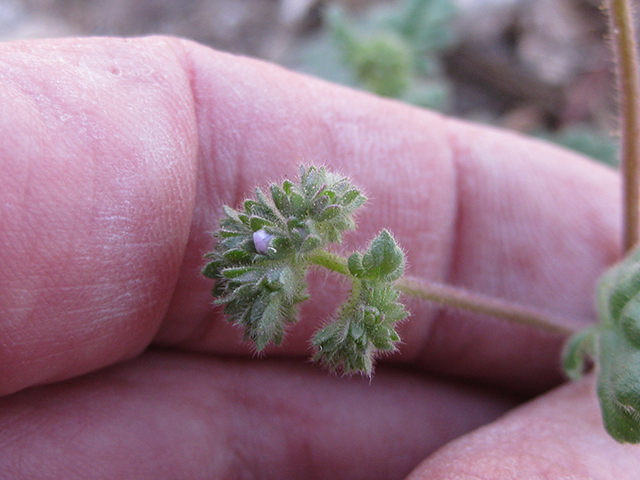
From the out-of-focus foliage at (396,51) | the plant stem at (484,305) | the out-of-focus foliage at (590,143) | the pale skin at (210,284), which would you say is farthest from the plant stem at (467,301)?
the out-of-focus foliage at (396,51)

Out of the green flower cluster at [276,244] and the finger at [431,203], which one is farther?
the finger at [431,203]

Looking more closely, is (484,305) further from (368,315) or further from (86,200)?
(86,200)

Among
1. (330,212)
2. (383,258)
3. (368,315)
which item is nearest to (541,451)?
(368,315)

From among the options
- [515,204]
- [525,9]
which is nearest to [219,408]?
[515,204]

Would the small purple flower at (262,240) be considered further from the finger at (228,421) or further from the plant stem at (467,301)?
the finger at (228,421)

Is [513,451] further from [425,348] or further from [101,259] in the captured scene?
[101,259]

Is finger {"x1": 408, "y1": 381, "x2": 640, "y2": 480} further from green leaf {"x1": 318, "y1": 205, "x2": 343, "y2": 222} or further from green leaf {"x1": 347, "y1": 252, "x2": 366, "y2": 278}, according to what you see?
green leaf {"x1": 318, "y1": 205, "x2": 343, "y2": 222}

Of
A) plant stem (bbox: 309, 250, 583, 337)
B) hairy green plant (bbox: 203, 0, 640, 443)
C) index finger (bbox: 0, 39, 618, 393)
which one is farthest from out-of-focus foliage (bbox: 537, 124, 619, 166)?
hairy green plant (bbox: 203, 0, 640, 443)
